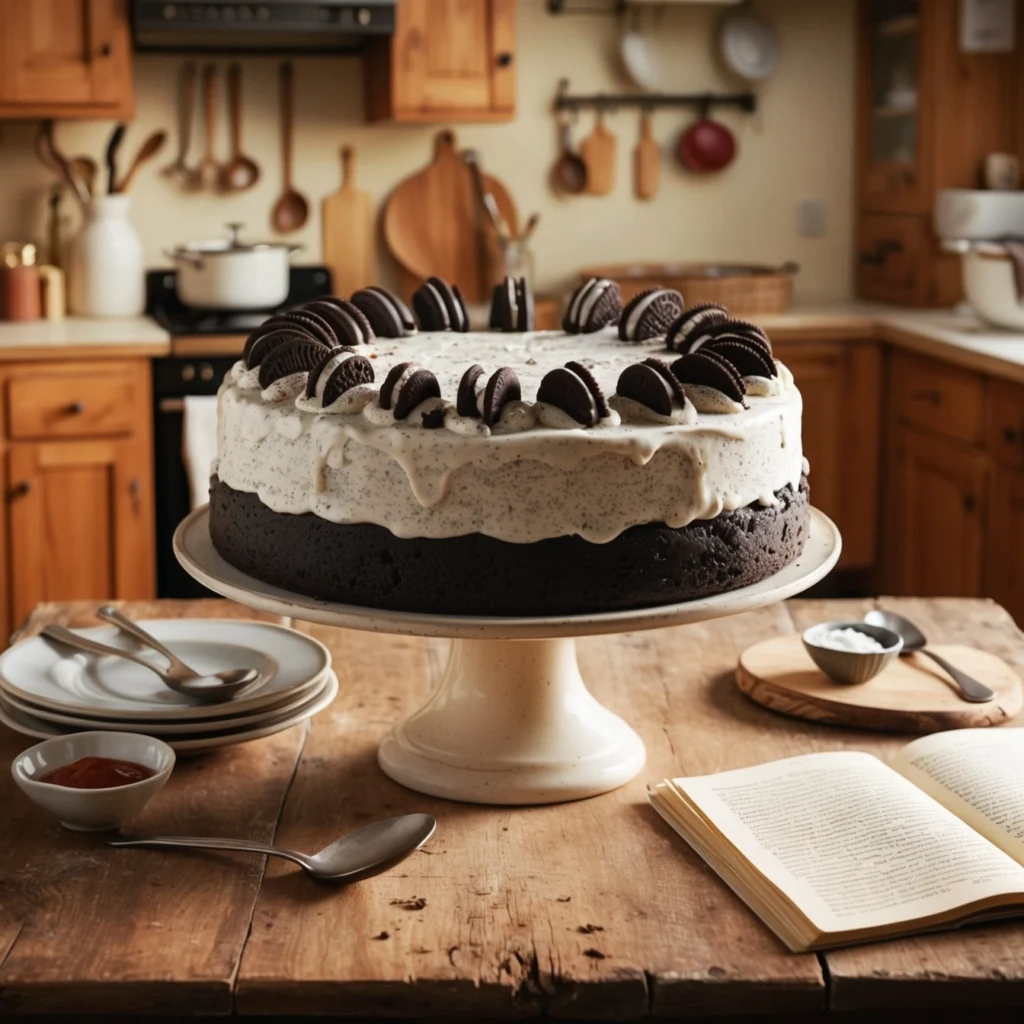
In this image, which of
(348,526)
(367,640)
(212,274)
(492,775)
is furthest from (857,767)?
(212,274)

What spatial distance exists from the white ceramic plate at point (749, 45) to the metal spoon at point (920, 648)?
2.97 metres

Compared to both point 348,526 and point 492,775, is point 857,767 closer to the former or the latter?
point 492,775

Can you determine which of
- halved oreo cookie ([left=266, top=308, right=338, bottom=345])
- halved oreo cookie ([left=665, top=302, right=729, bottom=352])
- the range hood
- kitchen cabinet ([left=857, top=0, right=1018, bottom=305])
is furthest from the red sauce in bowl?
kitchen cabinet ([left=857, top=0, right=1018, bottom=305])

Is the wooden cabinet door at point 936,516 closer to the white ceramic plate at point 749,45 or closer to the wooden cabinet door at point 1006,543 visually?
the wooden cabinet door at point 1006,543

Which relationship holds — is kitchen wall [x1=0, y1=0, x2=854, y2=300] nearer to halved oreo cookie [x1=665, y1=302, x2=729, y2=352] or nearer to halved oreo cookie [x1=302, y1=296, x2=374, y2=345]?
halved oreo cookie [x1=302, y1=296, x2=374, y2=345]

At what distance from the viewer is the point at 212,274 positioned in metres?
3.76

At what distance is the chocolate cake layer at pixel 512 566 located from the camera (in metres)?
1.33

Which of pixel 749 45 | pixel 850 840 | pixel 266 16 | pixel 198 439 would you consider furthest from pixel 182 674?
pixel 749 45

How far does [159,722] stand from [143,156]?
2.92 metres

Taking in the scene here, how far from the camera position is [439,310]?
1.94m

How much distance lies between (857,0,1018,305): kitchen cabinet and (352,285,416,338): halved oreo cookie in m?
2.69

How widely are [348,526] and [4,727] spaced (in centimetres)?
46

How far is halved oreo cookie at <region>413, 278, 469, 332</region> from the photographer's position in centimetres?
195

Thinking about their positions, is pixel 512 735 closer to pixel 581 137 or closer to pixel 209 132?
pixel 209 132
